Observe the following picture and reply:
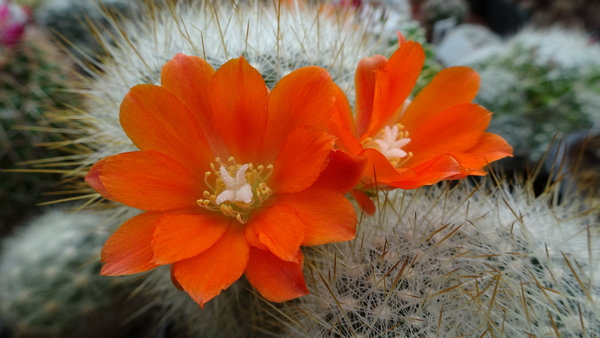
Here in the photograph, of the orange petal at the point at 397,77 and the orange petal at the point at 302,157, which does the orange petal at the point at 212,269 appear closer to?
the orange petal at the point at 302,157

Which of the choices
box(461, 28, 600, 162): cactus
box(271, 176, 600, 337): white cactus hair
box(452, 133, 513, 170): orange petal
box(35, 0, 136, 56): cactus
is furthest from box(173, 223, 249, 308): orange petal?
box(35, 0, 136, 56): cactus

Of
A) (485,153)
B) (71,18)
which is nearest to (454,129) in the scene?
(485,153)

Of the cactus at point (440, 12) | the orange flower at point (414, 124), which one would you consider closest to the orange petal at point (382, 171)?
the orange flower at point (414, 124)

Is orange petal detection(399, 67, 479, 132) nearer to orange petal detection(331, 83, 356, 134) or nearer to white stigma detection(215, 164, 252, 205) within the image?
orange petal detection(331, 83, 356, 134)

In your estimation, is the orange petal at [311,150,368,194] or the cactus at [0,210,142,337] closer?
the orange petal at [311,150,368,194]

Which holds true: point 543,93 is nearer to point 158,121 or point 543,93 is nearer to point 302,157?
point 302,157

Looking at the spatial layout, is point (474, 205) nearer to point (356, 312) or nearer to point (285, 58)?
point (356, 312)
